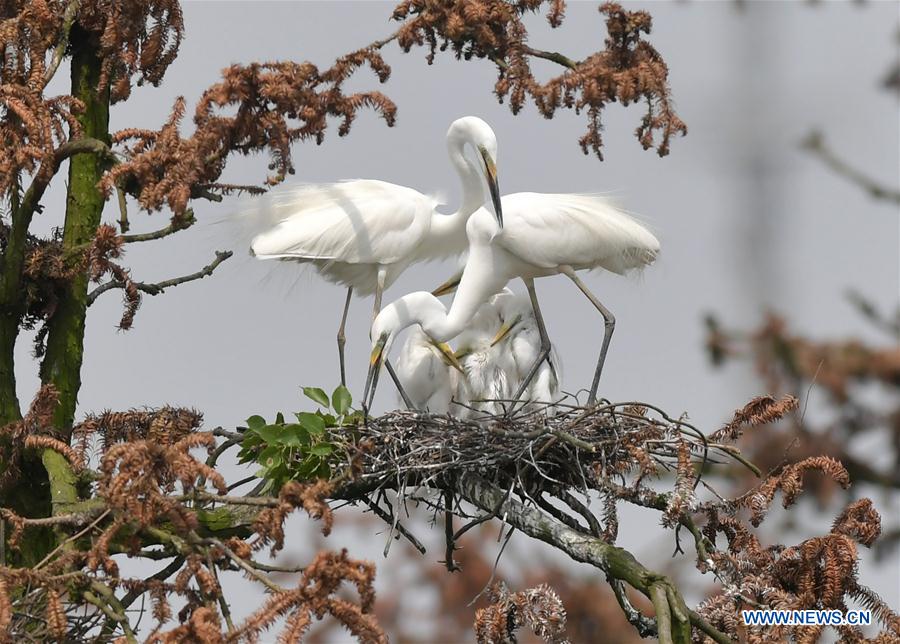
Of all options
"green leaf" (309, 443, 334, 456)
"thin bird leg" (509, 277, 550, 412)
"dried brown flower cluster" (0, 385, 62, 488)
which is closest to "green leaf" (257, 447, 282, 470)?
"green leaf" (309, 443, 334, 456)

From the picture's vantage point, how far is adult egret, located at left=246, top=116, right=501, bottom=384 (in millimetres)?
8055

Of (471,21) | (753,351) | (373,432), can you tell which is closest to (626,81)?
(471,21)

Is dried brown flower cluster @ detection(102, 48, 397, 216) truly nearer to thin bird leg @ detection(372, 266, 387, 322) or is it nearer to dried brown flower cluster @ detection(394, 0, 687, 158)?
dried brown flower cluster @ detection(394, 0, 687, 158)

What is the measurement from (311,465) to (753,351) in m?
3.12

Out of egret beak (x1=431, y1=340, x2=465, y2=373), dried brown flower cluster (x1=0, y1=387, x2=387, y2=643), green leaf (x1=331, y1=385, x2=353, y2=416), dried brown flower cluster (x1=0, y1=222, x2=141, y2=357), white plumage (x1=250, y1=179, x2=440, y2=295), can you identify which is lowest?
dried brown flower cluster (x1=0, y1=387, x2=387, y2=643)

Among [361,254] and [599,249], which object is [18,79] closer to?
[361,254]

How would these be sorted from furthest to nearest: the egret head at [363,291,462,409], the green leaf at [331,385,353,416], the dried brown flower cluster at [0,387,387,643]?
the egret head at [363,291,462,409] → the green leaf at [331,385,353,416] → the dried brown flower cluster at [0,387,387,643]

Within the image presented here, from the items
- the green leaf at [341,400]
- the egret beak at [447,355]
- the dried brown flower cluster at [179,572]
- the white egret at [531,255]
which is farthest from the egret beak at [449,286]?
the dried brown flower cluster at [179,572]

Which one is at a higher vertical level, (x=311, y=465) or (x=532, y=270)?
(x=532, y=270)

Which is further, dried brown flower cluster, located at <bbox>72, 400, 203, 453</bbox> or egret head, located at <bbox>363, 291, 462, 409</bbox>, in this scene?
egret head, located at <bbox>363, 291, 462, 409</bbox>

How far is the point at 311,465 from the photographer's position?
5984mm

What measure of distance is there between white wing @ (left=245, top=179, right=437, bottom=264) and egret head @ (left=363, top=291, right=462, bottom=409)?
82cm

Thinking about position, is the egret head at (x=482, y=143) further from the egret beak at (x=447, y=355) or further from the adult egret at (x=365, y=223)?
the egret beak at (x=447, y=355)

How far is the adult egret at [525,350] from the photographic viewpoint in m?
7.35
